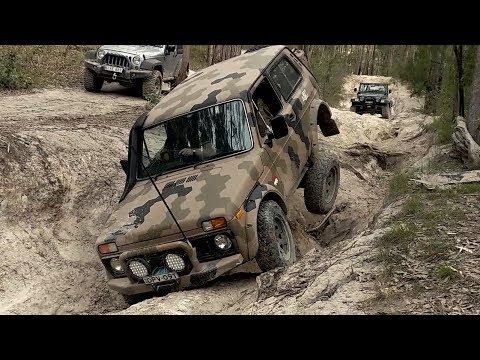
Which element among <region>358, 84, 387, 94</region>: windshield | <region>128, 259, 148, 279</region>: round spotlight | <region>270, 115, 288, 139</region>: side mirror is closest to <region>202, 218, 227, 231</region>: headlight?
<region>128, 259, 148, 279</region>: round spotlight

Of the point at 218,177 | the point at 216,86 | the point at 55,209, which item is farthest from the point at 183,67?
the point at 218,177

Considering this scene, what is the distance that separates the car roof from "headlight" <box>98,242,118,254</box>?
5.65 feet

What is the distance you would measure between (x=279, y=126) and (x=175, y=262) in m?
1.79

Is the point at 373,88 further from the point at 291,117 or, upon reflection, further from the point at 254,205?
the point at 254,205

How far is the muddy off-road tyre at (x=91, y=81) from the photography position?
45.8ft

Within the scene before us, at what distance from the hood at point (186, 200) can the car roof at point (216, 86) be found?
2.73ft

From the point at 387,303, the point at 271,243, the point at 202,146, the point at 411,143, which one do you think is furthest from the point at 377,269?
the point at 411,143

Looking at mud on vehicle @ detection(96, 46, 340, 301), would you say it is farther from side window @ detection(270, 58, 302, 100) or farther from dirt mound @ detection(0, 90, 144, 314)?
dirt mound @ detection(0, 90, 144, 314)

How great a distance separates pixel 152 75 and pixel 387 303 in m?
10.8

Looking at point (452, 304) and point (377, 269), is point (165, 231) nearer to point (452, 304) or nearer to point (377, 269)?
point (377, 269)

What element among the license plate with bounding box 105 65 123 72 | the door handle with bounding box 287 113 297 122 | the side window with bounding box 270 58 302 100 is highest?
the license plate with bounding box 105 65 123 72

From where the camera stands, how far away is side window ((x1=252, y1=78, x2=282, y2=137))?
20.0 feet

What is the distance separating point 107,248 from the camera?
517 cm

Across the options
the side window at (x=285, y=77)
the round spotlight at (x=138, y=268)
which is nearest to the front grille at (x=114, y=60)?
the side window at (x=285, y=77)
